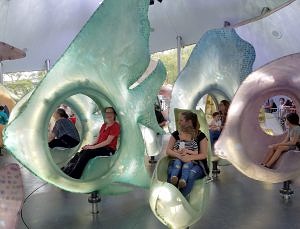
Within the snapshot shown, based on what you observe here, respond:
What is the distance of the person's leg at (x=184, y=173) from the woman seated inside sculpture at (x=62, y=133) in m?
2.73

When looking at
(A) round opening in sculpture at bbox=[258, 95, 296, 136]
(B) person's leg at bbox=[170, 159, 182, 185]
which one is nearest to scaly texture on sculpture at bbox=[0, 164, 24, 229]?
(B) person's leg at bbox=[170, 159, 182, 185]

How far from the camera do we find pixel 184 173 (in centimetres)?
330

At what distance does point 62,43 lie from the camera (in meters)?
16.0

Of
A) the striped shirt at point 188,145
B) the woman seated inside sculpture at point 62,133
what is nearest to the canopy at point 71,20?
the woman seated inside sculpture at point 62,133

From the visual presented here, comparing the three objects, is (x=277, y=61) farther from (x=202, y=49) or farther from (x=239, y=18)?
(x=239, y=18)

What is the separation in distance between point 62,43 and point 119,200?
12753 millimetres

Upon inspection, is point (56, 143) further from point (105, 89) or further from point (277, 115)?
point (277, 115)

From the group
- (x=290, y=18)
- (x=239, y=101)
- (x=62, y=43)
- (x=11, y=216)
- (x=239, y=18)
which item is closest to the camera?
(x=11, y=216)

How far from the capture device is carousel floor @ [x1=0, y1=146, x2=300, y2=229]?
361cm

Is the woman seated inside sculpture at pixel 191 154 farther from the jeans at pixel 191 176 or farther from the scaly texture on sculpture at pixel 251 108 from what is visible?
the scaly texture on sculpture at pixel 251 108

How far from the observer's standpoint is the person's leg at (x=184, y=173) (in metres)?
3.25

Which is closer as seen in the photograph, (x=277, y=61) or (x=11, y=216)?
(x=11, y=216)

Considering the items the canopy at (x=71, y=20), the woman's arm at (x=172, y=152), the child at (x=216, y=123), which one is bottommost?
the woman's arm at (x=172, y=152)

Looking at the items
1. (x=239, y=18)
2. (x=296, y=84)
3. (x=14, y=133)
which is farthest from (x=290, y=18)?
(x=14, y=133)
